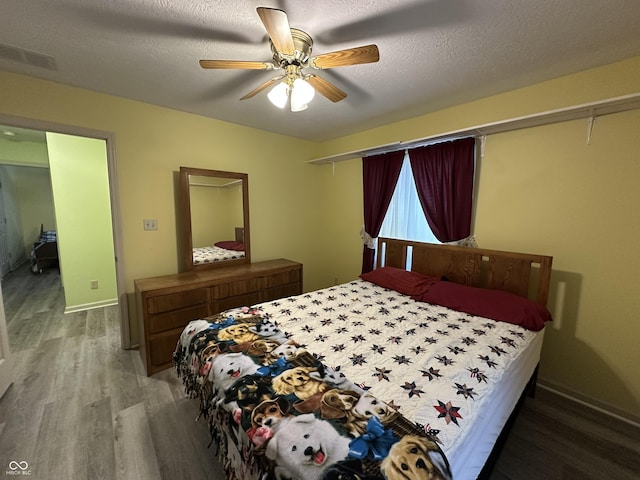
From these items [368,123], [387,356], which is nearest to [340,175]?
[368,123]

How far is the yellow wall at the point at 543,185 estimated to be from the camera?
1779 millimetres

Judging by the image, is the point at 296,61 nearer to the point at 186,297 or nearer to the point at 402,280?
the point at 402,280

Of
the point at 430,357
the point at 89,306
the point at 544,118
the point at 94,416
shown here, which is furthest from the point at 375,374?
the point at 89,306

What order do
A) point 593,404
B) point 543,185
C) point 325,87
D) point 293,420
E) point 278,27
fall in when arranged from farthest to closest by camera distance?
1. point 543,185
2. point 593,404
3. point 325,87
4. point 278,27
5. point 293,420

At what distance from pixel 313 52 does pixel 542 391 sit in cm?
317

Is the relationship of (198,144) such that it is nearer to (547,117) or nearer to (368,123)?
(368,123)

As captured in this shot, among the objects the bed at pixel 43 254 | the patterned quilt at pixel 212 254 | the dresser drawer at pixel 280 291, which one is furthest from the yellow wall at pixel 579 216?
the bed at pixel 43 254

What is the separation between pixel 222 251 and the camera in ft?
9.91

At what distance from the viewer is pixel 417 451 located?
0.82 meters

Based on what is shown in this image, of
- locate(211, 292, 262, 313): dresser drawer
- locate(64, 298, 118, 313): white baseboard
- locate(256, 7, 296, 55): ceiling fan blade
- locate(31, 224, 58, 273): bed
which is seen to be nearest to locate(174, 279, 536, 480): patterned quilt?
locate(211, 292, 262, 313): dresser drawer

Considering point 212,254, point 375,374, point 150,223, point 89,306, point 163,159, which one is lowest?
point 89,306

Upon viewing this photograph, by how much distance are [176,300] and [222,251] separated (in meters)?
0.84

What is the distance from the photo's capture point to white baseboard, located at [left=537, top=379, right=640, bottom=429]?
1.76 meters

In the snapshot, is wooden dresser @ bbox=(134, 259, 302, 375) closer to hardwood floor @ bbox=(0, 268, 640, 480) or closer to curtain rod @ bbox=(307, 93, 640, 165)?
hardwood floor @ bbox=(0, 268, 640, 480)
